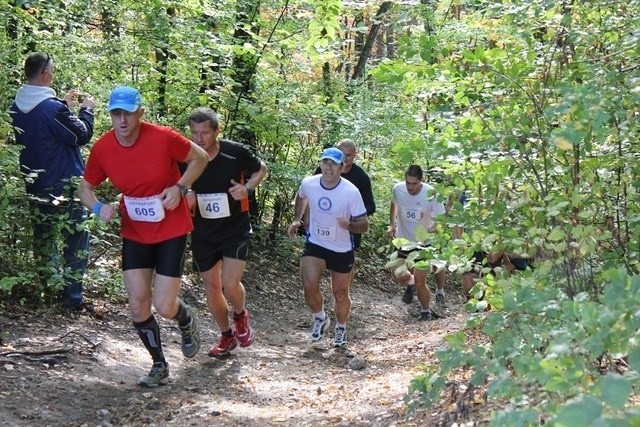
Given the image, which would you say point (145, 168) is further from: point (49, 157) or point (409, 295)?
point (409, 295)

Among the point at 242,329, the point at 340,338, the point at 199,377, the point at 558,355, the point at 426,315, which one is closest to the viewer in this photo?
the point at 558,355

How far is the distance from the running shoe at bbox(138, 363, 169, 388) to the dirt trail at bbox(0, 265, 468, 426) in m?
0.07

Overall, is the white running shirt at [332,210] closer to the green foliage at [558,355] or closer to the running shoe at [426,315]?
the running shoe at [426,315]

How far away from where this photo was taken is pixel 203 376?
7.45m

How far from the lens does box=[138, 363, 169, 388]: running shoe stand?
6.80 metres

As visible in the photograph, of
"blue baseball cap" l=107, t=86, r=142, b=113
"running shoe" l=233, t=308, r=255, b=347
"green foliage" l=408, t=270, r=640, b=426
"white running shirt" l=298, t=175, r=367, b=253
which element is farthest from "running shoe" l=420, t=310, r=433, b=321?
"green foliage" l=408, t=270, r=640, b=426

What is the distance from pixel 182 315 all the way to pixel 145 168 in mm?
1374

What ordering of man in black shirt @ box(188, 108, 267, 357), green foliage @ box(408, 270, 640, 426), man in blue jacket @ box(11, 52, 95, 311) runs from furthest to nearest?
1. man in blue jacket @ box(11, 52, 95, 311)
2. man in black shirt @ box(188, 108, 267, 357)
3. green foliage @ box(408, 270, 640, 426)

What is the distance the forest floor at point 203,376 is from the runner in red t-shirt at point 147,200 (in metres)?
0.55

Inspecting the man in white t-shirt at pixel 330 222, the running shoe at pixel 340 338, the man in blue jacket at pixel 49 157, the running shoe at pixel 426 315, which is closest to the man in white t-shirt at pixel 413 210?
the running shoe at pixel 426 315

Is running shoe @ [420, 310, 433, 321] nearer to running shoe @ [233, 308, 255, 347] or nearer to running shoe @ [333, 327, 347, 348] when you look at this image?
running shoe @ [333, 327, 347, 348]

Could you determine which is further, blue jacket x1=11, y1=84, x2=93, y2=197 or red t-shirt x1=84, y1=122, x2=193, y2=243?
blue jacket x1=11, y1=84, x2=93, y2=197

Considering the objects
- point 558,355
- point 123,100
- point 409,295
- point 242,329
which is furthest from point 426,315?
point 558,355

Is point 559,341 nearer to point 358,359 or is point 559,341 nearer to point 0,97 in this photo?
point 358,359
